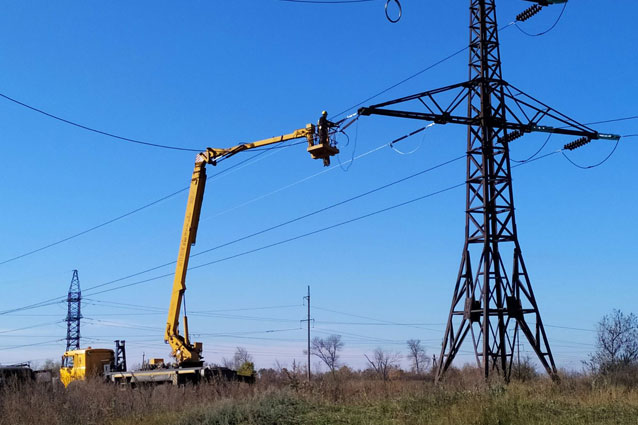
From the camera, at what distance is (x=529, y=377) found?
1211 inches

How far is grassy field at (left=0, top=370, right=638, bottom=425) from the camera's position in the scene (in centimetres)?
1772

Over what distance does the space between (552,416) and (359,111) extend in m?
11.3

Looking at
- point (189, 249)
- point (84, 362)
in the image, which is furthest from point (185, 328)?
point (84, 362)

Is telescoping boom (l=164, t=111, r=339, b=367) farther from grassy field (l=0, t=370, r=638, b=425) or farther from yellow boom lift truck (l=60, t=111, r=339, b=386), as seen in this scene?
grassy field (l=0, t=370, r=638, b=425)

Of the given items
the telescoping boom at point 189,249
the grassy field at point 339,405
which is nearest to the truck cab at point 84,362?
the telescoping boom at point 189,249

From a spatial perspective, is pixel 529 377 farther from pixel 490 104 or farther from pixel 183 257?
pixel 183 257

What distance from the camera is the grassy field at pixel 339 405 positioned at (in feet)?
58.1

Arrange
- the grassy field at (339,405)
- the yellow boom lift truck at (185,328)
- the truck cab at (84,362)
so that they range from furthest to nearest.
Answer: the truck cab at (84,362)
the yellow boom lift truck at (185,328)
the grassy field at (339,405)

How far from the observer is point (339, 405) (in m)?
20.4

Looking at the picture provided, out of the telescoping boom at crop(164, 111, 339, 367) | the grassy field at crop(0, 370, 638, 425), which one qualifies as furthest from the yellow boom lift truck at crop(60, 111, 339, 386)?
the grassy field at crop(0, 370, 638, 425)

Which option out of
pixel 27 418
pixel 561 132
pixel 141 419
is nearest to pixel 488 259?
pixel 561 132

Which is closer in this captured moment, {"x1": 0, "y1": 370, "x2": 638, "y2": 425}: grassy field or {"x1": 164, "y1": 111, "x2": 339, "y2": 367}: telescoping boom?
{"x1": 0, "y1": 370, "x2": 638, "y2": 425}: grassy field

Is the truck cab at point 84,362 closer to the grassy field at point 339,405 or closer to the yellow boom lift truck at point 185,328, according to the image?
the yellow boom lift truck at point 185,328

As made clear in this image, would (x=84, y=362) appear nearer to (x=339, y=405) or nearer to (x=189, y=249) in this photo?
(x=189, y=249)
